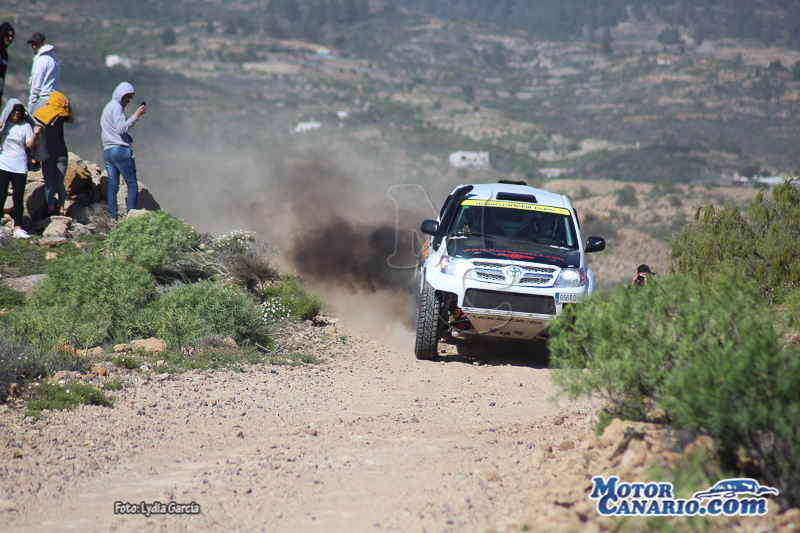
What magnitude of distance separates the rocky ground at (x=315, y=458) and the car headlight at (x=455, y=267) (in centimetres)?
143

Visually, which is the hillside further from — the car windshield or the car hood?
the car hood

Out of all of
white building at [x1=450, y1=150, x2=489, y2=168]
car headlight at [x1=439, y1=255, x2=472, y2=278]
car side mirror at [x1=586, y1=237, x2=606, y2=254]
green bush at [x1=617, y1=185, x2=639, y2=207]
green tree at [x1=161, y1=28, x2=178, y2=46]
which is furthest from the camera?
green tree at [x1=161, y1=28, x2=178, y2=46]

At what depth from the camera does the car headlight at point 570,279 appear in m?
8.01

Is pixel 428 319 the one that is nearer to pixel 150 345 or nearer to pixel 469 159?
pixel 150 345

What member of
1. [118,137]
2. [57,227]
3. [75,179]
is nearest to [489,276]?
[118,137]

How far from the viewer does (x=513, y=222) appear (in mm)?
9398

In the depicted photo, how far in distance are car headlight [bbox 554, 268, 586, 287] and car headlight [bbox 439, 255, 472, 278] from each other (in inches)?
40.7

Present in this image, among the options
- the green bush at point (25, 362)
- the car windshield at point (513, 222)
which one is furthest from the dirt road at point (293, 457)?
the car windshield at point (513, 222)

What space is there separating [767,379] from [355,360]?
5.75m

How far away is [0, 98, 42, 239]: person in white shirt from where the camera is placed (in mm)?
10594

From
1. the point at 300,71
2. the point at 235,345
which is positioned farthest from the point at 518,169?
the point at 235,345

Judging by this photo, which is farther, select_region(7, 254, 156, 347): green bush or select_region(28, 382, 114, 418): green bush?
select_region(7, 254, 156, 347): green bush

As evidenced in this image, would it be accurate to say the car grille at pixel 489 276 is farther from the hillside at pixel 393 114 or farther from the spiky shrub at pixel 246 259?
the hillside at pixel 393 114

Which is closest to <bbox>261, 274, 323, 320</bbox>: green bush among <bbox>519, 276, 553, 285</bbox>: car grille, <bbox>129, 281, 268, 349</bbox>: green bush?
<bbox>129, 281, 268, 349</bbox>: green bush
